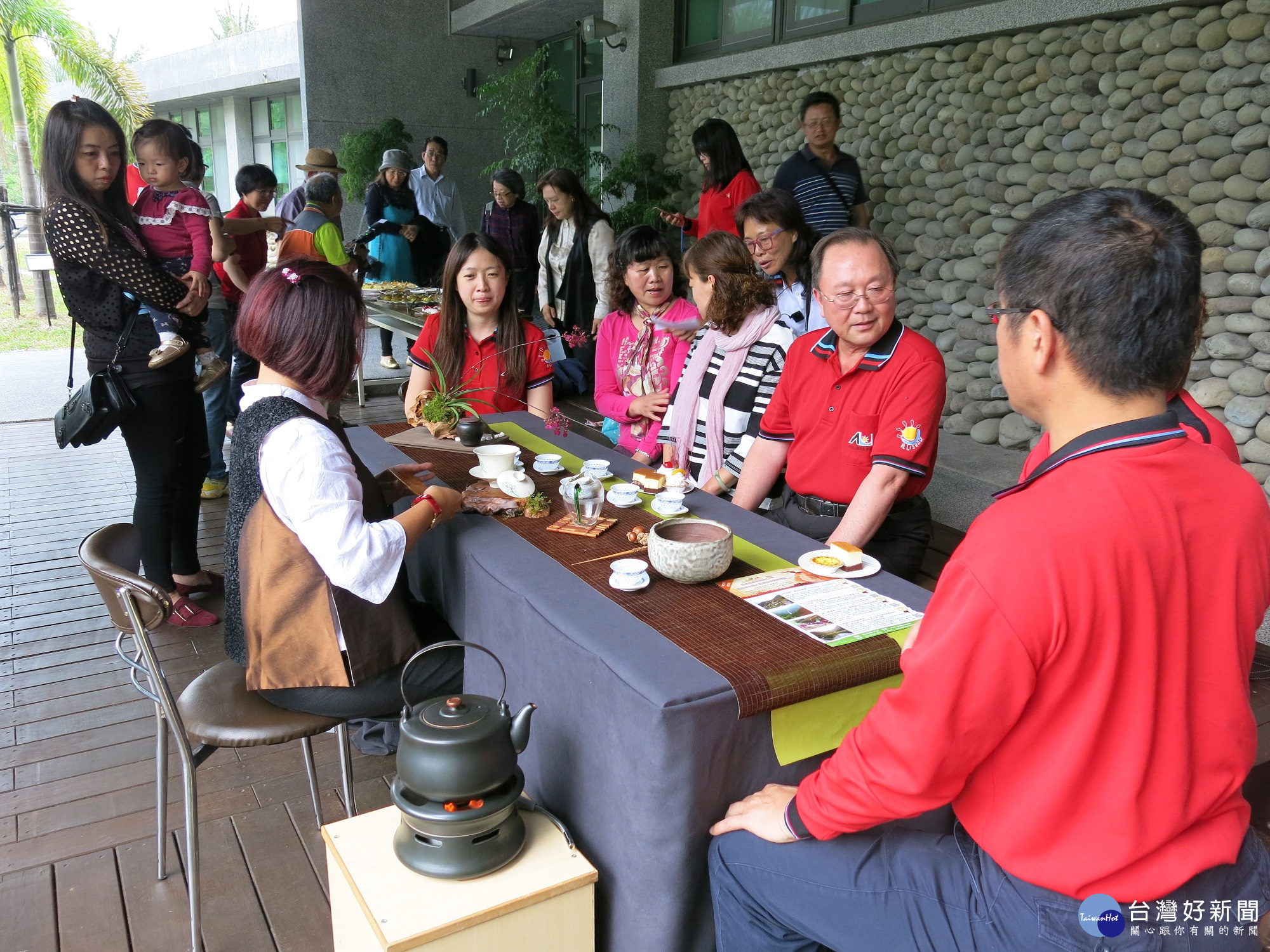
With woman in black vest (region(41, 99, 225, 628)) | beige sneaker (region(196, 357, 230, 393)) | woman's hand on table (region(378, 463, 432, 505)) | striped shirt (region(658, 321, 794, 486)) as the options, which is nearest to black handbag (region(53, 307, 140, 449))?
woman in black vest (region(41, 99, 225, 628))

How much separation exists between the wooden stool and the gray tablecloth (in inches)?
3.0

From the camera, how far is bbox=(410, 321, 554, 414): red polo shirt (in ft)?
10.7

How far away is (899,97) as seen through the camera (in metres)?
5.33

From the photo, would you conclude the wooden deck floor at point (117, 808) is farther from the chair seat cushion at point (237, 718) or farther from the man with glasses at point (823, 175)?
the man with glasses at point (823, 175)

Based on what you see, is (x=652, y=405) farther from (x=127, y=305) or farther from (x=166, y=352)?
(x=127, y=305)

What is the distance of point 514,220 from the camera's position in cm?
668

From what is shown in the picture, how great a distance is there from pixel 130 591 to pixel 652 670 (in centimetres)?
101

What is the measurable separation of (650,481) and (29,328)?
10792mm

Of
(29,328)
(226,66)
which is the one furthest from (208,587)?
(226,66)

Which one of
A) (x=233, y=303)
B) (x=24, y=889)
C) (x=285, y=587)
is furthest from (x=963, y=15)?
(x=24, y=889)

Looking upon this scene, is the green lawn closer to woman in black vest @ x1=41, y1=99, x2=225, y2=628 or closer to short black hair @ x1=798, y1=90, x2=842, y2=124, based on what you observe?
woman in black vest @ x1=41, y1=99, x2=225, y2=628

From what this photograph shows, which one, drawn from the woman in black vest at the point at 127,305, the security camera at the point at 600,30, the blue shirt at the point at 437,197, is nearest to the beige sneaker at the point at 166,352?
the woman in black vest at the point at 127,305

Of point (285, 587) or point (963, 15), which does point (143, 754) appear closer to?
point (285, 587)

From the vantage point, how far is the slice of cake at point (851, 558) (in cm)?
183
